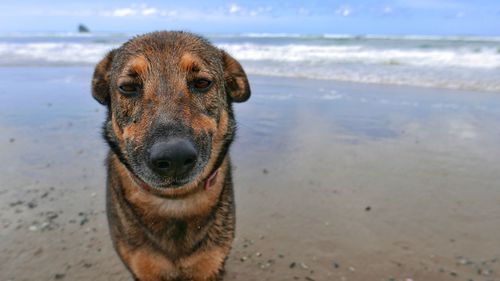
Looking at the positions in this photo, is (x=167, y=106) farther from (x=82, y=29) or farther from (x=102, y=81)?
(x=82, y=29)

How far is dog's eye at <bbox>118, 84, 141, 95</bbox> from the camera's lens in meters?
2.87

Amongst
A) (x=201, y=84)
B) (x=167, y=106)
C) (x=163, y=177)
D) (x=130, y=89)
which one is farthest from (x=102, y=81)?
(x=163, y=177)

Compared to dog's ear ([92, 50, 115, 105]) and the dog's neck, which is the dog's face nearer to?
dog's ear ([92, 50, 115, 105])

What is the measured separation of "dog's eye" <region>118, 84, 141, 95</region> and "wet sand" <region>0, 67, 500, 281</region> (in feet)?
5.59

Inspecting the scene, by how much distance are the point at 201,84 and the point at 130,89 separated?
464 mm

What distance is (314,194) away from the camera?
5.19 meters

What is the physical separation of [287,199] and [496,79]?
10461mm

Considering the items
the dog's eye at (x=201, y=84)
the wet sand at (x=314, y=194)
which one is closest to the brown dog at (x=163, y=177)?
the dog's eye at (x=201, y=84)

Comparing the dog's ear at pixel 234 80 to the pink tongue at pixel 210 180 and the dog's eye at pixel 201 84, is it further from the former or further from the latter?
the pink tongue at pixel 210 180

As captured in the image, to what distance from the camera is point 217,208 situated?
3.23 meters

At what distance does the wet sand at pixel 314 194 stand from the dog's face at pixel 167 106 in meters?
1.43

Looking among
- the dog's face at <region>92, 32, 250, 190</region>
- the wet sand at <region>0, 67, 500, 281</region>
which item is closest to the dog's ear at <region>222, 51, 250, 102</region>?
the dog's face at <region>92, 32, 250, 190</region>

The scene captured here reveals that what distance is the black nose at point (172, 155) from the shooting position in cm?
229

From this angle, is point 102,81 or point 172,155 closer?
point 172,155
